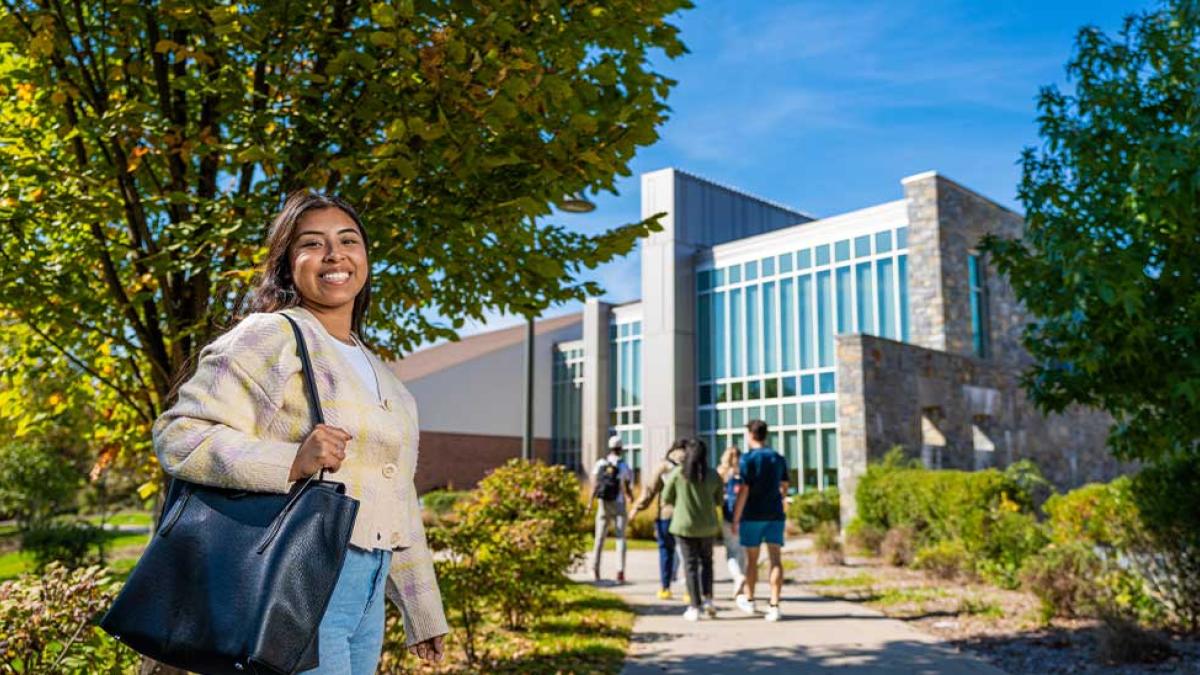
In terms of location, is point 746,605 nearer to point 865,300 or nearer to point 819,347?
point 865,300

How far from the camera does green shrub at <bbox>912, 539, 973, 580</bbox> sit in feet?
38.5

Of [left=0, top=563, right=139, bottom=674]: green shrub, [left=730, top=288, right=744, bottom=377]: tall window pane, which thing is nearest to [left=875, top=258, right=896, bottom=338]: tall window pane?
[left=730, top=288, right=744, bottom=377]: tall window pane

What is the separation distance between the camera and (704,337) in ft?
104

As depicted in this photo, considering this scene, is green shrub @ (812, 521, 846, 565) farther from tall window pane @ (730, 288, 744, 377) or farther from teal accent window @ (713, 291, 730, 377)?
teal accent window @ (713, 291, 730, 377)

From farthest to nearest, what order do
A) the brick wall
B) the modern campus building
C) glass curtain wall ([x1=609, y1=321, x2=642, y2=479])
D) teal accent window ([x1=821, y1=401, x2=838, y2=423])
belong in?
the brick wall → glass curtain wall ([x1=609, y1=321, x2=642, y2=479]) → teal accent window ([x1=821, y1=401, x2=838, y2=423]) → the modern campus building

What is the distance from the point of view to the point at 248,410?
84.5 inches

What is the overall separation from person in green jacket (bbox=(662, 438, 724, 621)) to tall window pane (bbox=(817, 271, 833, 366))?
19081 millimetres

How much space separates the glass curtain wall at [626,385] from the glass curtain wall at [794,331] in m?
3.58

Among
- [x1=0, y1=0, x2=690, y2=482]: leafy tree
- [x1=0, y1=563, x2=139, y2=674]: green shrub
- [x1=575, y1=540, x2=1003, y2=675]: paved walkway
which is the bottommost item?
[x1=575, y1=540, x2=1003, y2=675]: paved walkway

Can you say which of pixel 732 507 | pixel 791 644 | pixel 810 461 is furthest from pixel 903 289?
pixel 791 644

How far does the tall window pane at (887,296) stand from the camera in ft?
85.5

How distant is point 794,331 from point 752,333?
166cm

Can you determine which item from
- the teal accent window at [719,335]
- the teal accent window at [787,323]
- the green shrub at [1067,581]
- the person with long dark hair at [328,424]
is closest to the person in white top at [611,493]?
the green shrub at [1067,581]

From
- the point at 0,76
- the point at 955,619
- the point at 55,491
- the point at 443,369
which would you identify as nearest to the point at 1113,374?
the point at 955,619
